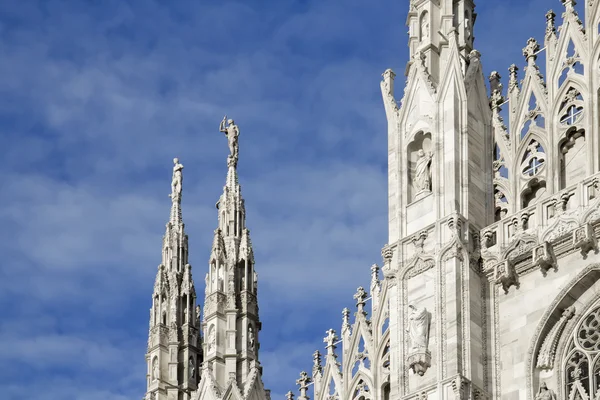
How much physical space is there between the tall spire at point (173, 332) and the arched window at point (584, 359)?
9186 millimetres

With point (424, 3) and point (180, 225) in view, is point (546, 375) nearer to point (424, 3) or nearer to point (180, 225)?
point (424, 3)

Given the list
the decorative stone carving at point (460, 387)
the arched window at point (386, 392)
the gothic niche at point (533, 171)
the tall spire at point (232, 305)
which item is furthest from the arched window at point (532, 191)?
the tall spire at point (232, 305)

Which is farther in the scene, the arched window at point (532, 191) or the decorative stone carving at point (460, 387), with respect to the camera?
the arched window at point (532, 191)

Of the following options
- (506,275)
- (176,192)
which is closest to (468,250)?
(506,275)

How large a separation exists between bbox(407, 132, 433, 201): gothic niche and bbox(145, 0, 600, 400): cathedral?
0.08 feet

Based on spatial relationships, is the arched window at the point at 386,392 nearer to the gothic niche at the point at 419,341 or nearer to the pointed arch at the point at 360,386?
the pointed arch at the point at 360,386

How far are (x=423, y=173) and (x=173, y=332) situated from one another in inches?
281

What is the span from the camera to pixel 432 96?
3109 centimetres

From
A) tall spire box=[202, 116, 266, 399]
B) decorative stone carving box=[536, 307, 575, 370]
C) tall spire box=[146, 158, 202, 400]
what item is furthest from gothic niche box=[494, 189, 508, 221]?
tall spire box=[146, 158, 202, 400]

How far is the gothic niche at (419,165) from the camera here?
100 feet

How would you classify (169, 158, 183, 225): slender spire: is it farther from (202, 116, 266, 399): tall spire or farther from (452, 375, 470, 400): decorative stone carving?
(452, 375, 470, 400): decorative stone carving

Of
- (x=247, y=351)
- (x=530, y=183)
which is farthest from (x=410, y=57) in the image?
(x=247, y=351)

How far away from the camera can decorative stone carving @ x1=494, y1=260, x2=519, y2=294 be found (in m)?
29.1

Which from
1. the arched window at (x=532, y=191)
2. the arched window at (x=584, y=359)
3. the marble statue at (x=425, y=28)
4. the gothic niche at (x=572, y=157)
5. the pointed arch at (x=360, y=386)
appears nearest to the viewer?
the arched window at (x=584, y=359)
